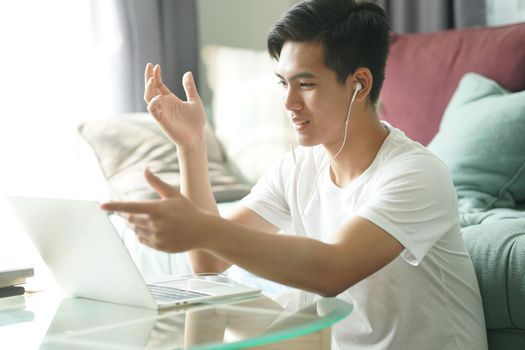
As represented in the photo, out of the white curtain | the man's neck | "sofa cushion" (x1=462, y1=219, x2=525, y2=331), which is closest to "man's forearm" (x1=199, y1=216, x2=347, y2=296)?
the man's neck

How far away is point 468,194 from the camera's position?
2168 mm

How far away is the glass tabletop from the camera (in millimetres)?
1024

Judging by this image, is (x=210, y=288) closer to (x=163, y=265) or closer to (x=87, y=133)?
(x=163, y=265)

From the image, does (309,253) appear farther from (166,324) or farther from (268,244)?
(166,324)

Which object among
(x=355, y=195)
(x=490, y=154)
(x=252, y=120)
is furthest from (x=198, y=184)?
(x=252, y=120)

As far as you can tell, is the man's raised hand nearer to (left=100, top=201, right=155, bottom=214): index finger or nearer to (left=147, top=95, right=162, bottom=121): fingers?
(left=147, top=95, right=162, bottom=121): fingers

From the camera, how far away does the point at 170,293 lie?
1.29 meters

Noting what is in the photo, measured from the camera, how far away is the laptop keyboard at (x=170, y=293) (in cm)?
126

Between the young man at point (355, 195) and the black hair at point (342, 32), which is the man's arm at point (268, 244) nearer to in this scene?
the young man at point (355, 195)

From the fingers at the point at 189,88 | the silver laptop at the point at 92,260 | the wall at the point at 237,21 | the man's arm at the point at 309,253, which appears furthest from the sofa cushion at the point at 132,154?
the man's arm at the point at 309,253

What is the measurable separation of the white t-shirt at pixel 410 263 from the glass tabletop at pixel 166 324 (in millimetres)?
211

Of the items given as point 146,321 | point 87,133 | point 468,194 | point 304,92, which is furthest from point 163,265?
point 146,321

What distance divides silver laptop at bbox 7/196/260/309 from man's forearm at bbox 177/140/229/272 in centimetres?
20

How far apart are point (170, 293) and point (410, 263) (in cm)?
41
